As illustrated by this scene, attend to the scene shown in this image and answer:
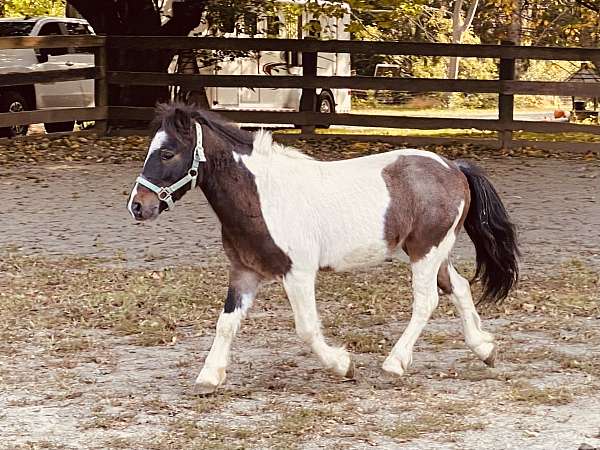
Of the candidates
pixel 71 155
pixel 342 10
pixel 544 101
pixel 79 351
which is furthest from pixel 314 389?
pixel 544 101

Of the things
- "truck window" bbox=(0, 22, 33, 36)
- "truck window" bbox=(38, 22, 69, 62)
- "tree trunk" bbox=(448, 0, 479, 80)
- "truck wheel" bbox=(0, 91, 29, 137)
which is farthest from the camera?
"tree trunk" bbox=(448, 0, 479, 80)

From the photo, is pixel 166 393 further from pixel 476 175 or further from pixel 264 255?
pixel 476 175

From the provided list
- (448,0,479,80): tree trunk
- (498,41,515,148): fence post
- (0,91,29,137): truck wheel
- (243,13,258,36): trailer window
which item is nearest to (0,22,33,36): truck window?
(0,91,29,137): truck wheel

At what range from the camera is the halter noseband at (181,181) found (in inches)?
235

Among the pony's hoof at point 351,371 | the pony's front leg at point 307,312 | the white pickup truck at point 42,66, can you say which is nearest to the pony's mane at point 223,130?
the pony's front leg at point 307,312

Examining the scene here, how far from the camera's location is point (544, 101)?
36.4 metres

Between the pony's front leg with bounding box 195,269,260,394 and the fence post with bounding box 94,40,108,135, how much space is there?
12.2 metres

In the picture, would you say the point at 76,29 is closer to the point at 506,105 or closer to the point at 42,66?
the point at 42,66

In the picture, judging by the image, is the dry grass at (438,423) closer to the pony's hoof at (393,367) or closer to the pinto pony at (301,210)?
the pony's hoof at (393,367)

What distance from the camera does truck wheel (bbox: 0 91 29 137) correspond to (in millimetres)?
19016

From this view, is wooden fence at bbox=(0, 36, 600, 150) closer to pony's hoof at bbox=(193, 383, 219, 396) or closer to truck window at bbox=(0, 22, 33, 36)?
truck window at bbox=(0, 22, 33, 36)

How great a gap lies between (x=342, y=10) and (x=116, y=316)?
11.0 metres

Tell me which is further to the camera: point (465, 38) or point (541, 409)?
point (465, 38)

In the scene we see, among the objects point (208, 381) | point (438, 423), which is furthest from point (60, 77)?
point (438, 423)
